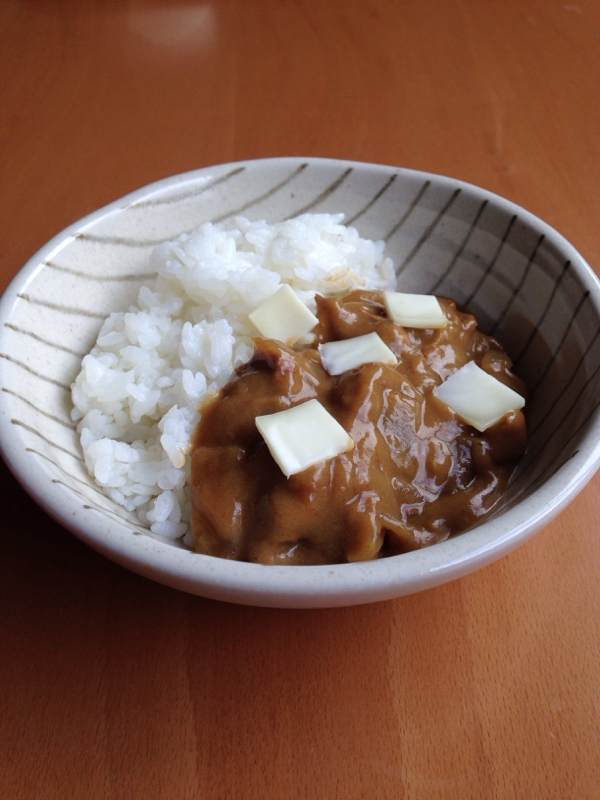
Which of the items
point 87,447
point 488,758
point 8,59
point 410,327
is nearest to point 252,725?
point 488,758

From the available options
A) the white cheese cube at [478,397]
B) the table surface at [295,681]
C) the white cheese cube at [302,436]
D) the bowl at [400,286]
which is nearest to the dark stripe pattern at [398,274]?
the bowl at [400,286]

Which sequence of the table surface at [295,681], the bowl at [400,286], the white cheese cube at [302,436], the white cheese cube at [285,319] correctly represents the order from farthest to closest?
the white cheese cube at [285,319] → the white cheese cube at [302,436] → the table surface at [295,681] → the bowl at [400,286]

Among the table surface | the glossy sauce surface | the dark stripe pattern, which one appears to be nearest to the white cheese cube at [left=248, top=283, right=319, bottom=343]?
the glossy sauce surface

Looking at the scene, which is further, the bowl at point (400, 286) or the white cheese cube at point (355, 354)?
the white cheese cube at point (355, 354)

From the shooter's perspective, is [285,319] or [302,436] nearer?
[302,436]

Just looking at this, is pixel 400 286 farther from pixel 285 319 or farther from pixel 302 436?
pixel 302 436

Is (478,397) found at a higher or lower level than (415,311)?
lower

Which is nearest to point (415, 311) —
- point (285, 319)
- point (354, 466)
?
point (285, 319)

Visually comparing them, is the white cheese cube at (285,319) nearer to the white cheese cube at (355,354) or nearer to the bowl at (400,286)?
the white cheese cube at (355,354)
